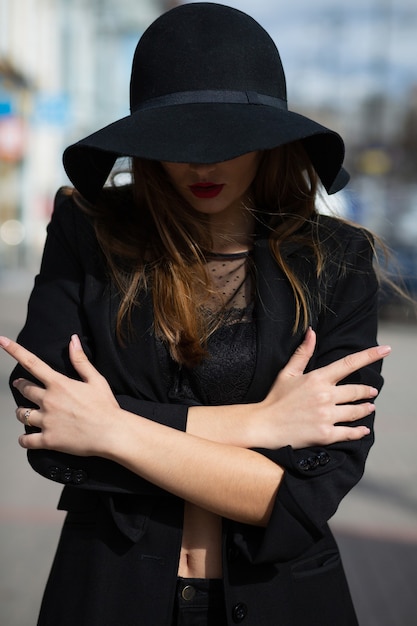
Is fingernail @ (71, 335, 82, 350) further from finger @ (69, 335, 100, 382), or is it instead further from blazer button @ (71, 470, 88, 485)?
blazer button @ (71, 470, 88, 485)

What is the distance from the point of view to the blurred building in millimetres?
21453

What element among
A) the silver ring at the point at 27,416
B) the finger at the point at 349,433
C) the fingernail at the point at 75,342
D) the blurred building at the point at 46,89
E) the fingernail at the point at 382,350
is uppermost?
the fingernail at the point at 382,350

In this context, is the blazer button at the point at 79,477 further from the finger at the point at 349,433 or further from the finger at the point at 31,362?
the finger at the point at 349,433

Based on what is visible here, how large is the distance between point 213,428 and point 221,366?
0.13m

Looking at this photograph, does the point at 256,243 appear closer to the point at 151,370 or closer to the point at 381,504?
the point at 151,370

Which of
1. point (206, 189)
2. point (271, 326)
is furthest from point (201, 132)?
point (271, 326)

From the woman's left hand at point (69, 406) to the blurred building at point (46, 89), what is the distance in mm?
13432

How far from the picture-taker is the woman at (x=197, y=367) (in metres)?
1.65

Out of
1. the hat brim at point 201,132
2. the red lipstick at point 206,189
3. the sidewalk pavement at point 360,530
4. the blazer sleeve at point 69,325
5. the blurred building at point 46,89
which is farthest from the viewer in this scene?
the blurred building at point 46,89

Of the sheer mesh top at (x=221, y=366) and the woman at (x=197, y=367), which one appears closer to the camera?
the woman at (x=197, y=367)

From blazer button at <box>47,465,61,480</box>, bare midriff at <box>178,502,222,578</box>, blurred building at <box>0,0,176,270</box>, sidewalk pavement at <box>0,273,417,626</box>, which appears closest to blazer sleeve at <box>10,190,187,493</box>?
blazer button at <box>47,465,61,480</box>

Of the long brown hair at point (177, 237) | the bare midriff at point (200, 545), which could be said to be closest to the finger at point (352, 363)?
the long brown hair at point (177, 237)

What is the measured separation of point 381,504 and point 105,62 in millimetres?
36202

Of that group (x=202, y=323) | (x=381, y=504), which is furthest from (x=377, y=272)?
(x=381, y=504)
